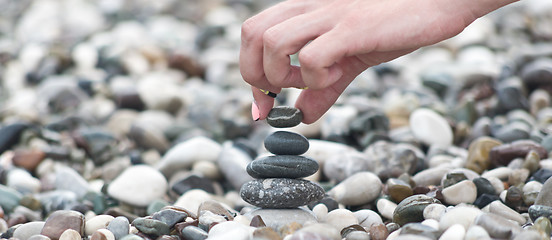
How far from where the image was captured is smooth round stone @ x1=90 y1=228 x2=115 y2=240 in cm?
219

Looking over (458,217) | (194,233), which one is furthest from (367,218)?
(194,233)

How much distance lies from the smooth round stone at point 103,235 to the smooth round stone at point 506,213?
150 centimetres

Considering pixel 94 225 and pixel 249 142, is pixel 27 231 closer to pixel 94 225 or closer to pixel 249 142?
pixel 94 225

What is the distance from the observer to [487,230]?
1974 mm

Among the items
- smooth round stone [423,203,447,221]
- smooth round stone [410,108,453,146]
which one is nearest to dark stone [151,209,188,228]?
smooth round stone [423,203,447,221]

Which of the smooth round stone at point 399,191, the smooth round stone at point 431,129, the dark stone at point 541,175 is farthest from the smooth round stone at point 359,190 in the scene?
the smooth round stone at point 431,129

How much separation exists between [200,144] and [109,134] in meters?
0.89

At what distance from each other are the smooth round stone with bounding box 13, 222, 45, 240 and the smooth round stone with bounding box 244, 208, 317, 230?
2.89 ft

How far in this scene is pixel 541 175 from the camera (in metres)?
2.76

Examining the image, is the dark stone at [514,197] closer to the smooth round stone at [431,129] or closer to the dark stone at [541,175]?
the dark stone at [541,175]

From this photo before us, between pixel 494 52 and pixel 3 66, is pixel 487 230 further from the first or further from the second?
pixel 3 66

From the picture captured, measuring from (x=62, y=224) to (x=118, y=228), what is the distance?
0.88ft

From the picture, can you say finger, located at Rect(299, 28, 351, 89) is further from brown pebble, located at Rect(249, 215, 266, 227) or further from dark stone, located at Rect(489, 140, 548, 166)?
dark stone, located at Rect(489, 140, 548, 166)

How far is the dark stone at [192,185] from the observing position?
3297mm
